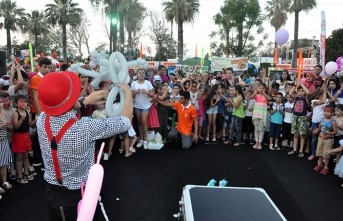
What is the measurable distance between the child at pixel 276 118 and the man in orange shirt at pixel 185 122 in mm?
1696

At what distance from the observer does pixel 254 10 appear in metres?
24.9

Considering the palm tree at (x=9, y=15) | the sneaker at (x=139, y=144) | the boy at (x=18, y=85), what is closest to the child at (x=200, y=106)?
the sneaker at (x=139, y=144)

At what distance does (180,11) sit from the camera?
78.7 feet

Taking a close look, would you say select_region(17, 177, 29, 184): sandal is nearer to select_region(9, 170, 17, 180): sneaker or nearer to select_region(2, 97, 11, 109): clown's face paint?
select_region(9, 170, 17, 180): sneaker

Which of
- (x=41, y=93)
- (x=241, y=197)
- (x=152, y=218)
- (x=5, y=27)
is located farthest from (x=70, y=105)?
(x=5, y=27)

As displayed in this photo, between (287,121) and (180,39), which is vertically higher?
(180,39)

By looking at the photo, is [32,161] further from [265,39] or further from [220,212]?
[265,39]

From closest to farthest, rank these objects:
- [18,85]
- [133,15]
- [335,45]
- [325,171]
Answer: [18,85]
[325,171]
[335,45]
[133,15]

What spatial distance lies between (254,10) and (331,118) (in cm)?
2236

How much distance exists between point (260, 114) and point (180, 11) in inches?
779

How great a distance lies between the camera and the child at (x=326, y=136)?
4.86m

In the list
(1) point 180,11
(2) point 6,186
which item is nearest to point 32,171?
(2) point 6,186

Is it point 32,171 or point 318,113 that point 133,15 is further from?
point 32,171

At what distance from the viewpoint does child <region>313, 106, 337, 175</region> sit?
4.86 metres
